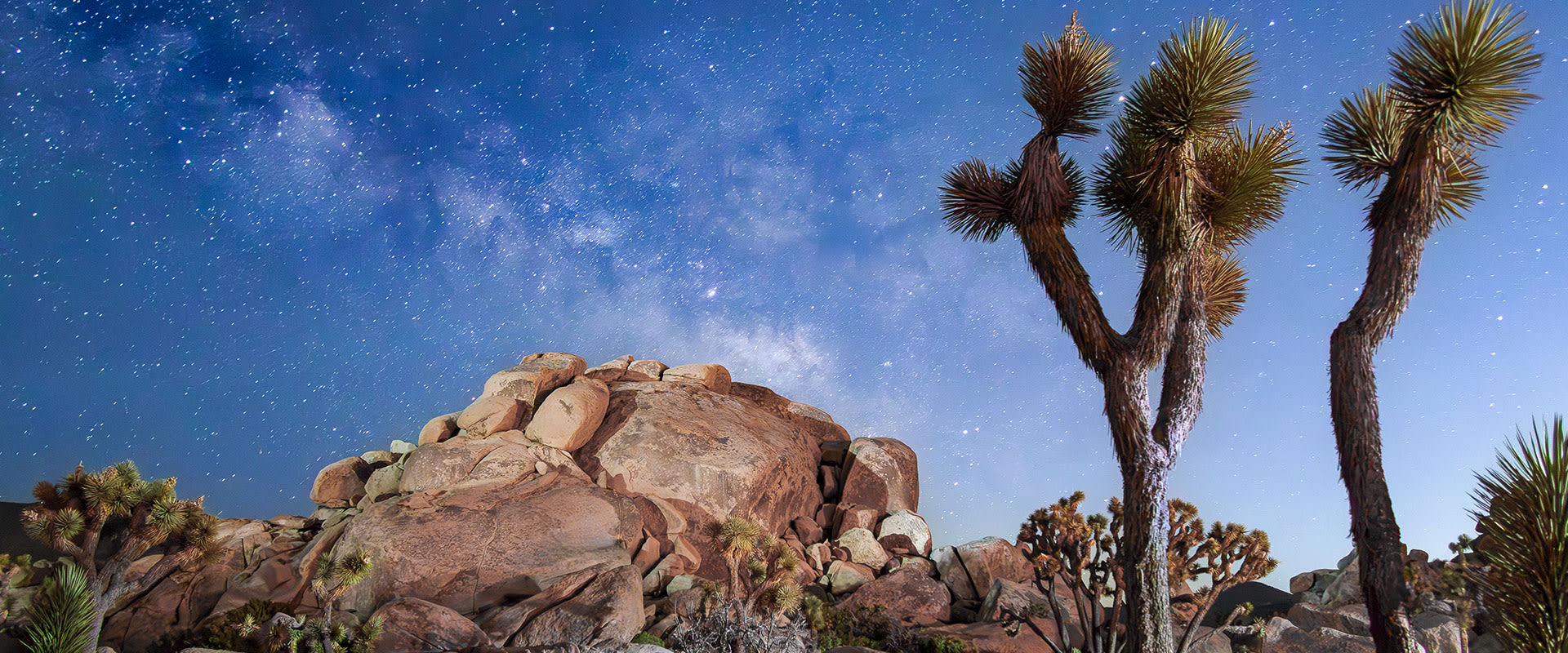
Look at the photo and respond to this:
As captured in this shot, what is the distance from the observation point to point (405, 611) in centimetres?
1132

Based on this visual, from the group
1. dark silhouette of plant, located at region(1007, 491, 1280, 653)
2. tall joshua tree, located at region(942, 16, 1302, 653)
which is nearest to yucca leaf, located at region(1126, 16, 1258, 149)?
tall joshua tree, located at region(942, 16, 1302, 653)

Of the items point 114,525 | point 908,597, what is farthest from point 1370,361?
point 114,525

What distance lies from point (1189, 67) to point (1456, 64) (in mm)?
2751

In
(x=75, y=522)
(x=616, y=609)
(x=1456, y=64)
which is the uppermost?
(x=1456, y=64)

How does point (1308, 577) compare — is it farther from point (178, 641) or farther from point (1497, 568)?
point (178, 641)

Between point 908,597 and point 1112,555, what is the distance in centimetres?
563

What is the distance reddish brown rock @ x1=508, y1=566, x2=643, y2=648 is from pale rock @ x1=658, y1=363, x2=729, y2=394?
909 centimetres

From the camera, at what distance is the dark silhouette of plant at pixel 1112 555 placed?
10.7 metres

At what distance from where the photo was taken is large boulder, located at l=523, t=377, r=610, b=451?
1812 cm

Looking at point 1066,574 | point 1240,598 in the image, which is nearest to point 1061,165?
point 1066,574

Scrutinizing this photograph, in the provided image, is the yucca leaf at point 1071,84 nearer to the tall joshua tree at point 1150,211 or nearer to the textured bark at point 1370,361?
the tall joshua tree at point 1150,211

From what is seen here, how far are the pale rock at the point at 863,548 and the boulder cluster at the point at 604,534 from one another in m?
0.05

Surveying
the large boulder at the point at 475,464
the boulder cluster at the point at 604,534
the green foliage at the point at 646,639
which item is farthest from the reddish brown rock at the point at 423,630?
the large boulder at the point at 475,464

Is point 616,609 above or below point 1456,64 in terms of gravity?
below
